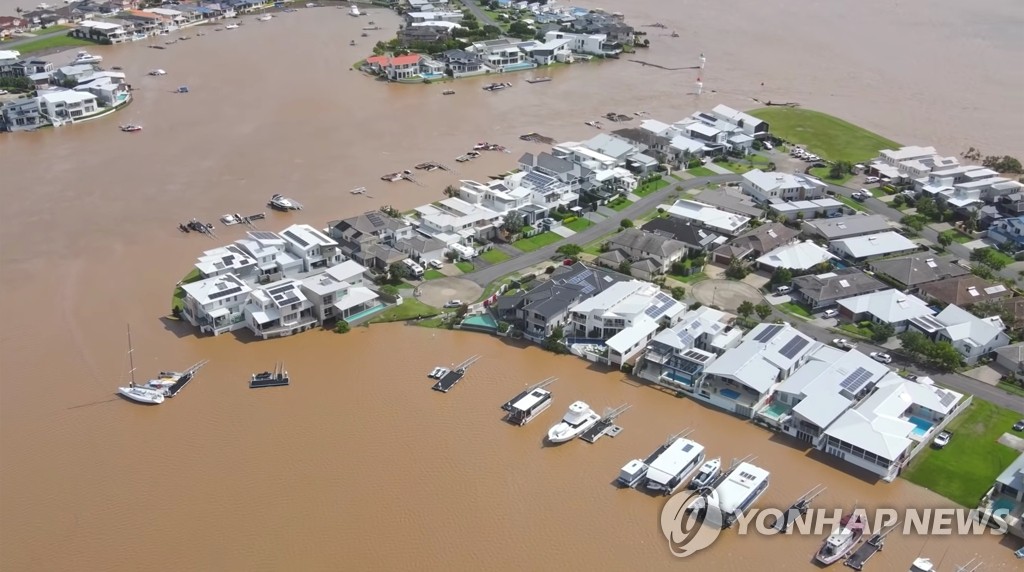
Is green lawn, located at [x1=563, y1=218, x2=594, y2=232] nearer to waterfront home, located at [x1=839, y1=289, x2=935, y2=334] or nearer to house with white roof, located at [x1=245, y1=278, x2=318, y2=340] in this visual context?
waterfront home, located at [x1=839, y1=289, x2=935, y2=334]

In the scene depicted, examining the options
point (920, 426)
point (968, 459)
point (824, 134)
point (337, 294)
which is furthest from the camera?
point (824, 134)

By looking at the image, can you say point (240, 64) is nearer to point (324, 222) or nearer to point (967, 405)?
point (324, 222)

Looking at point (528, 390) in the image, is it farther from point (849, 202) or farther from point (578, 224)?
point (849, 202)

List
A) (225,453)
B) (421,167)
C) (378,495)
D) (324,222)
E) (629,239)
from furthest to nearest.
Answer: (421,167) < (324,222) < (629,239) < (225,453) < (378,495)

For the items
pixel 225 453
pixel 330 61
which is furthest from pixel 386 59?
pixel 225 453

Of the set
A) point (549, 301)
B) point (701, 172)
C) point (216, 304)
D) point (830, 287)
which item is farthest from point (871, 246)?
point (216, 304)

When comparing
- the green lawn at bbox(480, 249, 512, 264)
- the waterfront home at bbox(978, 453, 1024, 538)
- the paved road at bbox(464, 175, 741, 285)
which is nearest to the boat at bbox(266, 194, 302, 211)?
the green lawn at bbox(480, 249, 512, 264)

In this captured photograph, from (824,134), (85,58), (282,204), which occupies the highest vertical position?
(85,58)
